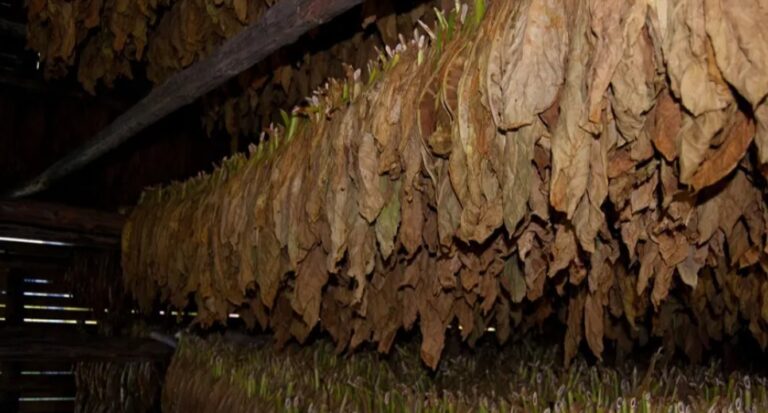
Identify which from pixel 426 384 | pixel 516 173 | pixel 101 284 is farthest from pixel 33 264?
pixel 516 173

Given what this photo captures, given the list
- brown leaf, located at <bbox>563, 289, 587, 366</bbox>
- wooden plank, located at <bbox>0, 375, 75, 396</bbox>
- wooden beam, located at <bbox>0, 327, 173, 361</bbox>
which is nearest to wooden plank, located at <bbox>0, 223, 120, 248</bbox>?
wooden beam, located at <bbox>0, 327, 173, 361</bbox>

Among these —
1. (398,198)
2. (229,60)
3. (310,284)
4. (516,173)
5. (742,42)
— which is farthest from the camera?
(310,284)

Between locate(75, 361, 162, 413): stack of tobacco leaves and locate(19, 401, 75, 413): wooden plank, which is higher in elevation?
locate(75, 361, 162, 413): stack of tobacco leaves

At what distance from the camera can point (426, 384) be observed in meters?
3.74

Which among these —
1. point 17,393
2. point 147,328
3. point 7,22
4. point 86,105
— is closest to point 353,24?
point 7,22

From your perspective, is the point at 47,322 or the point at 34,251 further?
the point at 47,322

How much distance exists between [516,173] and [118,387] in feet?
15.8

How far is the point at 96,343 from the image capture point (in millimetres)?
4621

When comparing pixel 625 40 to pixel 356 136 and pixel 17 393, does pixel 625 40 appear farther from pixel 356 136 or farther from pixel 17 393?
pixel 17 393

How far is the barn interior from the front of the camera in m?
1.24

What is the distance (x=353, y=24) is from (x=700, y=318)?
7.60 feet

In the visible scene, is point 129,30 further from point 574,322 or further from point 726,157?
point 726,157

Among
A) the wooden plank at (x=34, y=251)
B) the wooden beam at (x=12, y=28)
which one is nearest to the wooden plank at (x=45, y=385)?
the wooden plank at (x=34, y=251)

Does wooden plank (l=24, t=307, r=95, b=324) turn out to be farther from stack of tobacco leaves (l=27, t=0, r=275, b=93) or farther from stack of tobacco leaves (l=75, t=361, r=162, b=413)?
stack of tobacco leaves (l=27, t=0, r=275, b=93)
